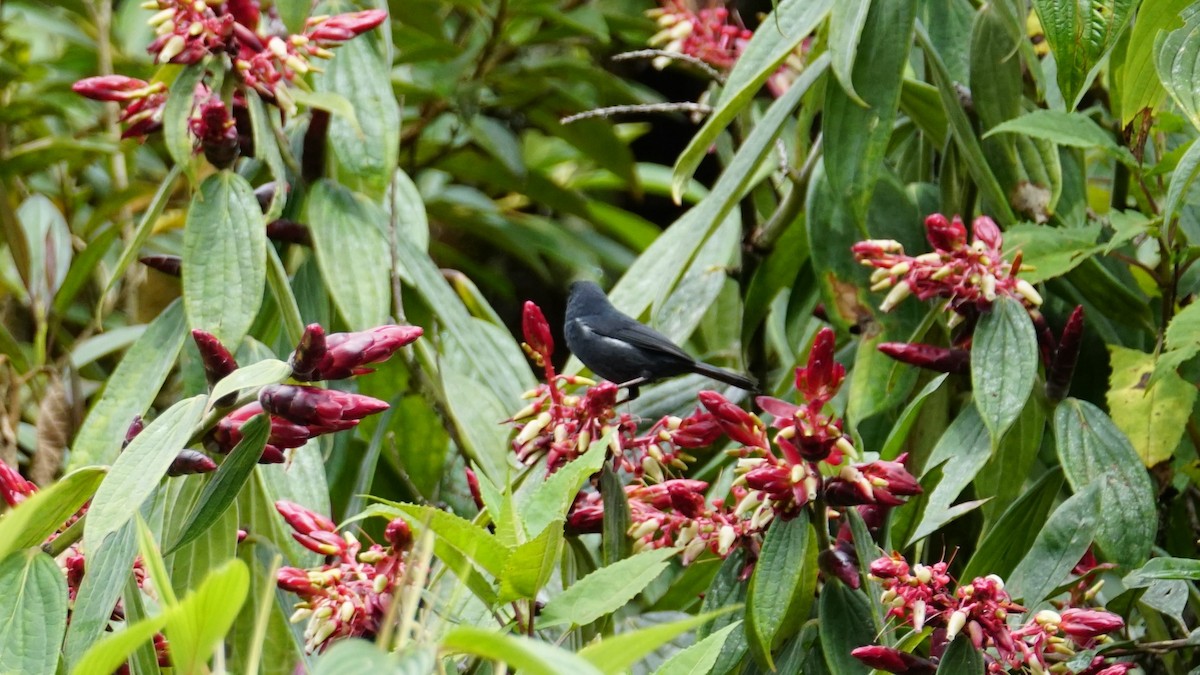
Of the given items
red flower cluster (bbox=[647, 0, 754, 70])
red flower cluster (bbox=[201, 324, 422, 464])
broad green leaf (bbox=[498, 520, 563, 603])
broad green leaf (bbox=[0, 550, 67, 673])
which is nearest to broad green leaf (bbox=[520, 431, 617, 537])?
broad green leaf (bbox=[498, 520, 563, 603])

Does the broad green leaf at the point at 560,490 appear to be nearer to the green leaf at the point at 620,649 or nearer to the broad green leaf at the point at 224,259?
the green leaf at the point at 620,649

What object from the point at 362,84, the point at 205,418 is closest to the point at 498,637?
the point at 205,418

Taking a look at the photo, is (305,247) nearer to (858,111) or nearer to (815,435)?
(858,111)

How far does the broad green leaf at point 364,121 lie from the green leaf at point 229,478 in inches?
21.8

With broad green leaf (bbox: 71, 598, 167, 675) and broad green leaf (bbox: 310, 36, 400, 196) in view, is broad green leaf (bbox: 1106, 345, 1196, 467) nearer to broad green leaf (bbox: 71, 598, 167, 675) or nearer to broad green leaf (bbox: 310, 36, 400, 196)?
broad green leaf (bbox: 310, 36, 400, 196)

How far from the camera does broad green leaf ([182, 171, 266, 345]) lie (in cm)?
129

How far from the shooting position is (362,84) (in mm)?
1571

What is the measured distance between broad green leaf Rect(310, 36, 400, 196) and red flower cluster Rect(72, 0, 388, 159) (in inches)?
5.3

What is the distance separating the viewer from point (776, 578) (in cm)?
103

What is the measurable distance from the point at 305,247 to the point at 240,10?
1.14ft

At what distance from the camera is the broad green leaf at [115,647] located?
67cm

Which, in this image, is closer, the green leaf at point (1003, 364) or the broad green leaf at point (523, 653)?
the broad green leaf at point (523, 653)

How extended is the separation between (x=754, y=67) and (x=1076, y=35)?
0.42 meters

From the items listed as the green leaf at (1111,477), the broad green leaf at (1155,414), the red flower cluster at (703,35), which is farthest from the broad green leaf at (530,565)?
the red flower cluster at (703,35)
